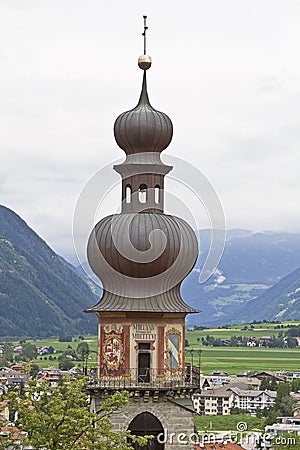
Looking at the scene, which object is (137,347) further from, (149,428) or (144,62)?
(144,62)

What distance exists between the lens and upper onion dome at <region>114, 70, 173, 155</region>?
3981 centimetres

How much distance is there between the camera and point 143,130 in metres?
39.8

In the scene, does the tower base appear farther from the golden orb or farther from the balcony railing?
the golden orb

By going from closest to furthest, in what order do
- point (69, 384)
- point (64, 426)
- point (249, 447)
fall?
point (64, 426)
point (69, 384)
point (249, 447)

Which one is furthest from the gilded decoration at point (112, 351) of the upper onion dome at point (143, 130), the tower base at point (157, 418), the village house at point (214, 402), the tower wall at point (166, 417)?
the village house at point (214, 402)

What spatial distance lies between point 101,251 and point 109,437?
354 inches

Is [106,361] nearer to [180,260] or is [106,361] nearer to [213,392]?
[180,260]

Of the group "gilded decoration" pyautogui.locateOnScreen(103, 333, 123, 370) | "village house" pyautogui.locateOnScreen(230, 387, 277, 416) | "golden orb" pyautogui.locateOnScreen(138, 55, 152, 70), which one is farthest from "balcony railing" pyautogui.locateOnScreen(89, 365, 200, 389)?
"village house" pyautogui.locateOnScreen(230, 387, 277, 416)

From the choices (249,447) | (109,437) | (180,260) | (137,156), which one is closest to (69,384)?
(109,437)

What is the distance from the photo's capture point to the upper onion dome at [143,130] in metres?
39.8

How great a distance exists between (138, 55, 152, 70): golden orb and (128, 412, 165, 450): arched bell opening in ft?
44.4

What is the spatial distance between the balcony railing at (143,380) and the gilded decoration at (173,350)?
22 centimetres

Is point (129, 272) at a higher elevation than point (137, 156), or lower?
lower

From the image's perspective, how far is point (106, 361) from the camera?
1524 inches
